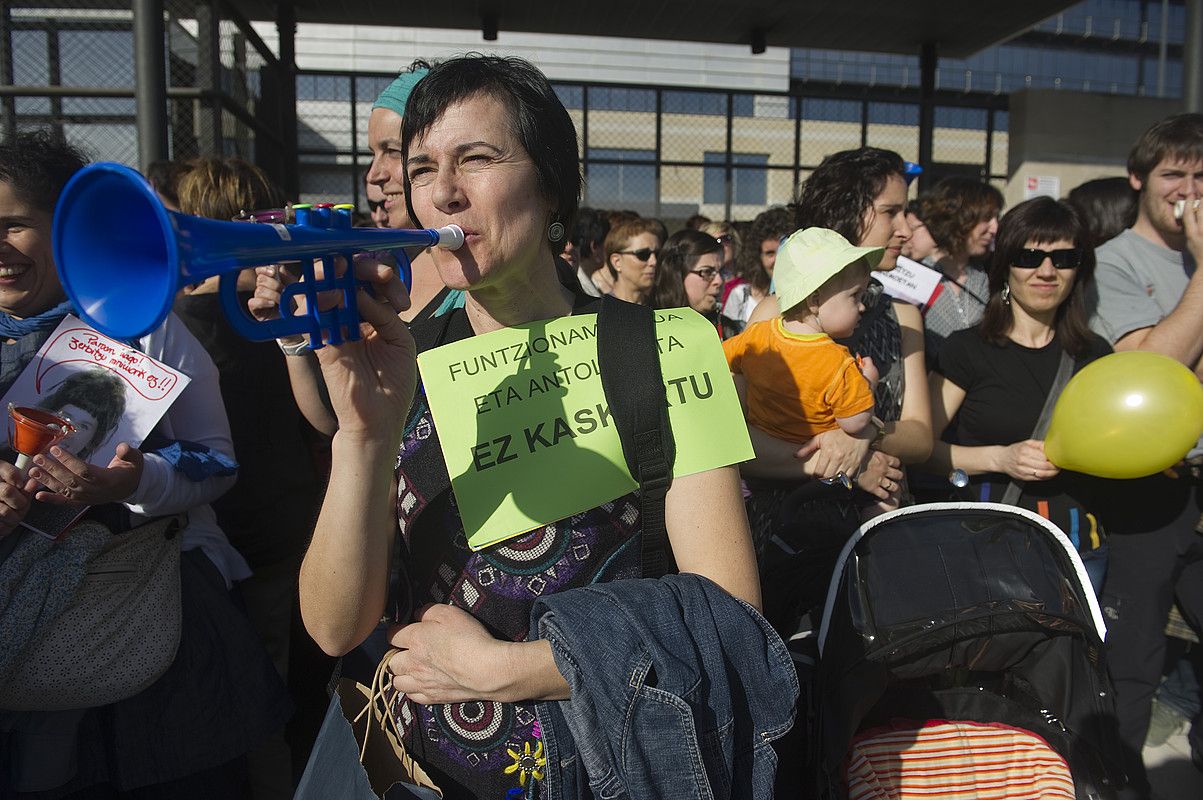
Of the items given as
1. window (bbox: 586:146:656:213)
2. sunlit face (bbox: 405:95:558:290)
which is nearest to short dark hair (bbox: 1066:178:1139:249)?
sunlit face (bbox: 405:95:558:290)

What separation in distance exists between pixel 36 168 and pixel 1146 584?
12.0 feet

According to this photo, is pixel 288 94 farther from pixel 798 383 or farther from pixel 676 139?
pixel 798 383

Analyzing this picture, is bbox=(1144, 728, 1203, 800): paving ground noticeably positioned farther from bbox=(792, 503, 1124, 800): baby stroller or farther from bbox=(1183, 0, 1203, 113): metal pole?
bbox=(1183, 0, 1203, 113): metal pole

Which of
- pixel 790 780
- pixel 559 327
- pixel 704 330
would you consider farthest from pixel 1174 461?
pixel 559 327

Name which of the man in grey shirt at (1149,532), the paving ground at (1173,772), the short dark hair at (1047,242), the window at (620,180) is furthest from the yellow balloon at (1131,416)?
the window at (620,180)

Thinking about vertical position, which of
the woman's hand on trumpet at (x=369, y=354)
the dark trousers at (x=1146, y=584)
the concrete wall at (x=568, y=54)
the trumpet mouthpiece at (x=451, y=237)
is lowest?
the dark trousers at (x=1146, y=584)

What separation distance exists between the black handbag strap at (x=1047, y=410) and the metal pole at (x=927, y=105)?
7607 millimetres

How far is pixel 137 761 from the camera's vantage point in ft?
6.67

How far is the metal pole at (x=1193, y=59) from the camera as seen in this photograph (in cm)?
681

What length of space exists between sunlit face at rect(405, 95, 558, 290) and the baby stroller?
46.3 inches

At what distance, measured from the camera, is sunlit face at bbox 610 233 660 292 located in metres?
5.62

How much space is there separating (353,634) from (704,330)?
2.69 feet

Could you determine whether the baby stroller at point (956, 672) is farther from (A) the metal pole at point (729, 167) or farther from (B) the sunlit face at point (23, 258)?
(A) the metal pole at point (729, 167)

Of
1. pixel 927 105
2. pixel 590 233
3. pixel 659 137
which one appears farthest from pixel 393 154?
pixel 927 105
